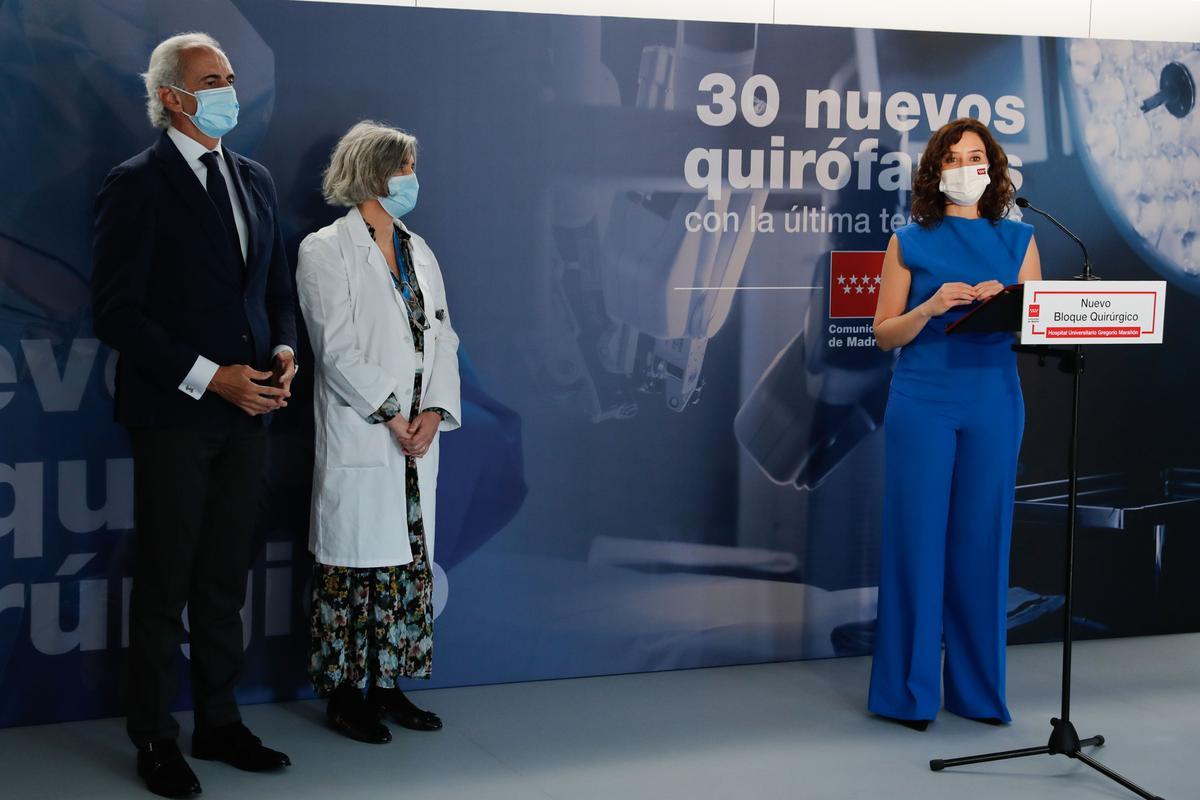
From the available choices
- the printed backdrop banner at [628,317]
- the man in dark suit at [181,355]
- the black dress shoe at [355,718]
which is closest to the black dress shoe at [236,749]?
the man in dark suit at [181,355]

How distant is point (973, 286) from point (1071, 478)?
0.65 metres

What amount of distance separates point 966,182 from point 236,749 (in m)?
2.69

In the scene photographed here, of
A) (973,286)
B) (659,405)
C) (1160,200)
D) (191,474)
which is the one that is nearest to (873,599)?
(659,405)

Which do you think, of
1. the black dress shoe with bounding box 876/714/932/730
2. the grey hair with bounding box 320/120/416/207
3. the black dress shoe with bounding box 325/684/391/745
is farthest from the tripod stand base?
the grey hair with bounding box 320/120/416/207

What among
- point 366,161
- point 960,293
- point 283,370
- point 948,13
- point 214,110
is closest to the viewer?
point 214,110

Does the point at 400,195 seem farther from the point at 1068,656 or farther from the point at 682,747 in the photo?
the point at 1068,656

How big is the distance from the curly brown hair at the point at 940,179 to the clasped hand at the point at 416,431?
63.6 inches

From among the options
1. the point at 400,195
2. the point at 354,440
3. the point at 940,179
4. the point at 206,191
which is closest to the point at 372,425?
the point at 354,440

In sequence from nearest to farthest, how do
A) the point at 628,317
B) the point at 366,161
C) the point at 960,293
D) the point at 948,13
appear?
1. the point at 960,293
2. the point at 366,161
3. the point at 628,317
4. the point at 948,13

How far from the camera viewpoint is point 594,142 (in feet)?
14.3

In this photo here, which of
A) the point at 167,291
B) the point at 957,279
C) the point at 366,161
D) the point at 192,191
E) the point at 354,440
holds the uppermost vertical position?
the point at 366,161

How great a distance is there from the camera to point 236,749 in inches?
141

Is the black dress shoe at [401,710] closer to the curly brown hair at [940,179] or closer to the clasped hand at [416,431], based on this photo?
the clasped hand at [416,431]

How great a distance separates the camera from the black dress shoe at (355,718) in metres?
3.81
